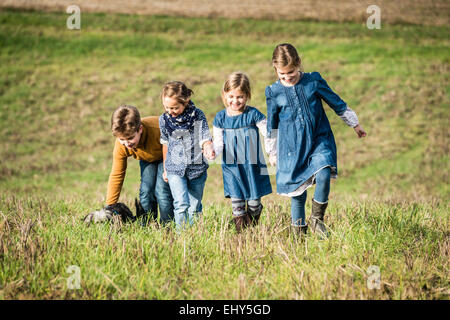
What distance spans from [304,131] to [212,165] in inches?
353

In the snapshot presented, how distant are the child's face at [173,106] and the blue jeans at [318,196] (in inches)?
58.7

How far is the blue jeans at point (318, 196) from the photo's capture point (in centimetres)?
463

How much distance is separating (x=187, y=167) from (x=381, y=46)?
16.3m

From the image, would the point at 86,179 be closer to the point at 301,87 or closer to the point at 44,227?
the point at 44,227

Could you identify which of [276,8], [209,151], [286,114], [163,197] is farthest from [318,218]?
[276,8]

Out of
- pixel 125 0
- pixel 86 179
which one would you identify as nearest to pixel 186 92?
pixel 86 179

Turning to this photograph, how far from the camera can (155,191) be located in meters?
5.71

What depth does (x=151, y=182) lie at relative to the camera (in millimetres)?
5730

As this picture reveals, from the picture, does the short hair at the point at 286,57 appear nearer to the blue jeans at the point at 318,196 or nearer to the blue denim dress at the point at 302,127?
the blue denim dress at the point at 302,127

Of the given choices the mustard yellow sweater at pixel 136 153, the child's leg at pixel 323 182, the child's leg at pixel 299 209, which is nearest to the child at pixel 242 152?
the child's leg at pixel 299 209

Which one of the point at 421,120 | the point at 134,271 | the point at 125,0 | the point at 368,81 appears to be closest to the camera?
the point at 134,271

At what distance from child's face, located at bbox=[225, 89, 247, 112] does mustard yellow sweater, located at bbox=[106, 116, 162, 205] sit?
103 cm

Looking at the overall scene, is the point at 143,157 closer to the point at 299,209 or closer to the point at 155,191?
the point at 155,191

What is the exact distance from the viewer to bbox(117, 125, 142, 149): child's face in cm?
514
